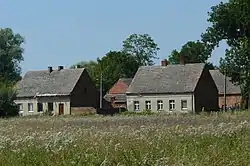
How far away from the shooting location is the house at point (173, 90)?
83250 millimetres

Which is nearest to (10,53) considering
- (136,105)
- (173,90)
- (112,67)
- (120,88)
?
(112,67)

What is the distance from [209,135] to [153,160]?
524 cm

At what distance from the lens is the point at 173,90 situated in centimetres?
8412

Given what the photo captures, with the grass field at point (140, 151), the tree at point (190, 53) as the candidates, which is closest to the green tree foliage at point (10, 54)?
the tree at point (190, 53)

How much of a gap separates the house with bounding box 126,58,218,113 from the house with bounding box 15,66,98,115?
747 centimetres

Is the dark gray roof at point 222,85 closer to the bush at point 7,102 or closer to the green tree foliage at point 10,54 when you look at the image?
the green tree foliage at point 10,54

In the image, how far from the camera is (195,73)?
277ft

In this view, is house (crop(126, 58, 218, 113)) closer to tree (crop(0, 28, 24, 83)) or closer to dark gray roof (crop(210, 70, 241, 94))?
dark gray roof (crop(210, 70, 241, 94))

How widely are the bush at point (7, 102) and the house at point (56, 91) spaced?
2156 centimetres

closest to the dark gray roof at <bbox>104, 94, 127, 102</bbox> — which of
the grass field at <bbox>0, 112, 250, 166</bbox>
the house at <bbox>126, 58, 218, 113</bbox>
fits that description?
the house at <bbox>126, 58, 218, 113</bbox>

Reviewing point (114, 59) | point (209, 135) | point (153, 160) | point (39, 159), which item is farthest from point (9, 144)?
point (114, 59)

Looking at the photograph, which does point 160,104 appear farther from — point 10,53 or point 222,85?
point 10,53

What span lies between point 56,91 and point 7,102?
82.9ft

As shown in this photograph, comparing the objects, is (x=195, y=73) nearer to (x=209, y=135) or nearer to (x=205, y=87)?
(x=205, y=87)
